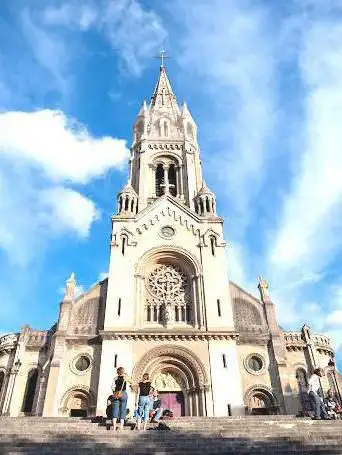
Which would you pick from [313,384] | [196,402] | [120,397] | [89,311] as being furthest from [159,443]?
[89,311]

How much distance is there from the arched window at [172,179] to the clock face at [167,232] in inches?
220

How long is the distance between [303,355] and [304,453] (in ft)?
51.3

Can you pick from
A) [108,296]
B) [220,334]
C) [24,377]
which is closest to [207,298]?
[220,334]

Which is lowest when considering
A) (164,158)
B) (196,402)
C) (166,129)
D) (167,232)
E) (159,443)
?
(159,443)

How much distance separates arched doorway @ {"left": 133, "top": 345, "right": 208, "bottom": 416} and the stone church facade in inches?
2.3

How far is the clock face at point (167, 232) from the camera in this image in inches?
1131

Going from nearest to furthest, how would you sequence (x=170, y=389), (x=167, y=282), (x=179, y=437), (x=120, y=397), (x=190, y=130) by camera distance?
(x=179, y=437) < (x=120, y=397) < (x=170, y=389) < (x=167, y=282) < (x=190, y=130)

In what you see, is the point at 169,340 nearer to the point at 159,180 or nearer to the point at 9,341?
the point at 9,341

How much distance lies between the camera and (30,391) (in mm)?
23422

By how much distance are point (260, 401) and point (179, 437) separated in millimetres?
13166

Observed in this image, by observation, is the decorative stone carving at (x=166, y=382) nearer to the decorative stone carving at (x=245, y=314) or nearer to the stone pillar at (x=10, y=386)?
the decorative stone carving at (x=245, y=314)

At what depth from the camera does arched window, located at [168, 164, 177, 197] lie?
3428cm

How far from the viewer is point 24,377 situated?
23.7 metres

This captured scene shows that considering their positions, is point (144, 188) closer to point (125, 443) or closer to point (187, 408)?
point (187, 408)
